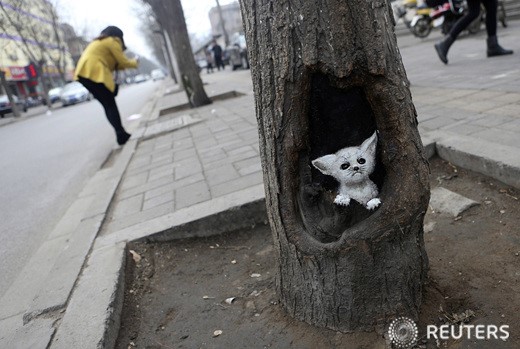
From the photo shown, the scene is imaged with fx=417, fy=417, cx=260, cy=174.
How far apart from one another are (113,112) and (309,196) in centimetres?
585

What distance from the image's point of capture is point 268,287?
2217 mm

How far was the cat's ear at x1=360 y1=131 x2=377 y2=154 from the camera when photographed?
163cm

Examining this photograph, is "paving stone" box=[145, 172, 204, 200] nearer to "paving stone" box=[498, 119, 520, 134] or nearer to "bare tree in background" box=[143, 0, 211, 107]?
"paving stone" box=[498, 119, 520, 134]

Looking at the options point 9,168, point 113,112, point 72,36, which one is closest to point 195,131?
point 113,112

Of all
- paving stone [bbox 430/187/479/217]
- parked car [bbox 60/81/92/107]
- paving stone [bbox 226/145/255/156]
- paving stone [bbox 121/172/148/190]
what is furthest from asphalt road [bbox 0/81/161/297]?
parked car [bbox 60/81/92/107]

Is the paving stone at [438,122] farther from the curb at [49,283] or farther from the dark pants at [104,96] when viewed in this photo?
the dark pants at [104,96]

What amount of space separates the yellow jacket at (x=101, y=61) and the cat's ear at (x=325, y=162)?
18.4 feet

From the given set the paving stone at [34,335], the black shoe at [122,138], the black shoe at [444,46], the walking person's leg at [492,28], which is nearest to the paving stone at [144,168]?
the black shoe at [122,138]

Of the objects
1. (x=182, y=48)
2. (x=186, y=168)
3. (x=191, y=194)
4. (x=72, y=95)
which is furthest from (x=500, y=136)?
(x=72, y=95)

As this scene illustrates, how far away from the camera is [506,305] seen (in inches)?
68.3

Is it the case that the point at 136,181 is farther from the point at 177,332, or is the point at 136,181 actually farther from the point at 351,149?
the point at 351,149

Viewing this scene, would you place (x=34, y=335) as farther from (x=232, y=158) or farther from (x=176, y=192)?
(x=232, y=158)

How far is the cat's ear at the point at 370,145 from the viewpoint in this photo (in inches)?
64.0

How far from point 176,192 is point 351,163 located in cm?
234
